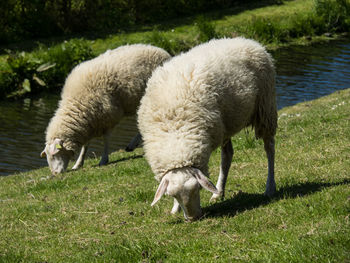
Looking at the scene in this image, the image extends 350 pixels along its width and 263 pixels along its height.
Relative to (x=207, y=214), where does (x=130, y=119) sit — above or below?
below

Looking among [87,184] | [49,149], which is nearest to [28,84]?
[49,149]

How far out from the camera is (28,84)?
55.8 ft

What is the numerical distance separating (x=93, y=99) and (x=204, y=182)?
5045 mm

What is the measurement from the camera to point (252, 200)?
556 centimetres

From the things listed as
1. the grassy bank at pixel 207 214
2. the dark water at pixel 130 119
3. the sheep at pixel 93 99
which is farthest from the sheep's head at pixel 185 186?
the dark water at pixel 130 119

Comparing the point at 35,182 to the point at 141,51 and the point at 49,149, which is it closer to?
the point at 49,149

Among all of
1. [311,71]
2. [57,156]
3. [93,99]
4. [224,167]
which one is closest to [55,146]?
[57,156]

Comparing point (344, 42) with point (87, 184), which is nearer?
point (87, 184)

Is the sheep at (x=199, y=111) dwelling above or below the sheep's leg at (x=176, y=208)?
above

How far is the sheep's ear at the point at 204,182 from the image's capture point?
481 cm

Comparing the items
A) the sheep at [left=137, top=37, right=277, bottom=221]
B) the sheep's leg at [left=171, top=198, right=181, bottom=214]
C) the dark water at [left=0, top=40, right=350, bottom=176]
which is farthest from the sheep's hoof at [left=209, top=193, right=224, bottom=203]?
the dark water at [left=0, top=40, right=350, bottom=176]

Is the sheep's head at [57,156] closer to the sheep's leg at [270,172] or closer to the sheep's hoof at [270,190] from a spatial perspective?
the sheep's leg at [270,172]

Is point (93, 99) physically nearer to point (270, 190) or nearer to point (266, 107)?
point (266, 107)

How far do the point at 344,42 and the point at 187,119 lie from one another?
2133 centimetres
